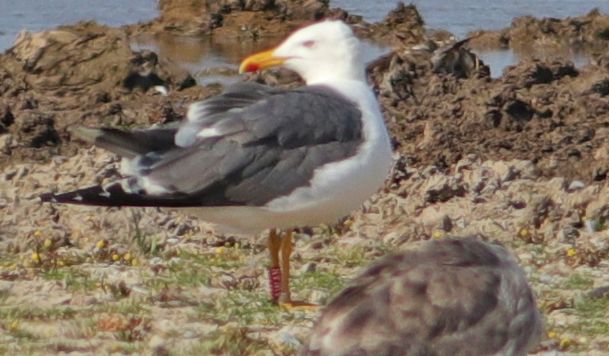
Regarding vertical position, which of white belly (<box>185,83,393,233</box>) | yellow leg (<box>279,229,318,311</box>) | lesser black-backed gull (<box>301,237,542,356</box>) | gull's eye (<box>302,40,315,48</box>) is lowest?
yellow leg (<box>279,229,318,311</box>)

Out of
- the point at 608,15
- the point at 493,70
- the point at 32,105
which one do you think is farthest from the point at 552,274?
the point at 608,15

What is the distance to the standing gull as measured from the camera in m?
9.15

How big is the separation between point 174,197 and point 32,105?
5.94 m

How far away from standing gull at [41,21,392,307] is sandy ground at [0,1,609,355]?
0.51 m

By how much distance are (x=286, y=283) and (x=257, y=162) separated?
686 millimetres

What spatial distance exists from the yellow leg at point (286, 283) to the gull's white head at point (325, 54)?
100 cm

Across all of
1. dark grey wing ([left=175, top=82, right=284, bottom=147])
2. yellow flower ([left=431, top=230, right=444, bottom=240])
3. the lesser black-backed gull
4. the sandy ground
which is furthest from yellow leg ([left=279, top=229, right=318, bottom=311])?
the lesser black-backed gull

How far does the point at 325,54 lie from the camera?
32.6 feet

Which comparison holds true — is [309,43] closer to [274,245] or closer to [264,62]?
[264,62]

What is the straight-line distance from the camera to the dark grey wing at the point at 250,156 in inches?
360

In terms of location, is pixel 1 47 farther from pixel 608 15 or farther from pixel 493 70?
pixel 608 15

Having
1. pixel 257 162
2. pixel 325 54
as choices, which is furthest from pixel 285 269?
pixel 325 54

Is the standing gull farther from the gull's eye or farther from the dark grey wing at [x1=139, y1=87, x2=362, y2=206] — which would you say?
the gull's eye

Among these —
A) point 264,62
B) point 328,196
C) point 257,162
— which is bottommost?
point 328,196
